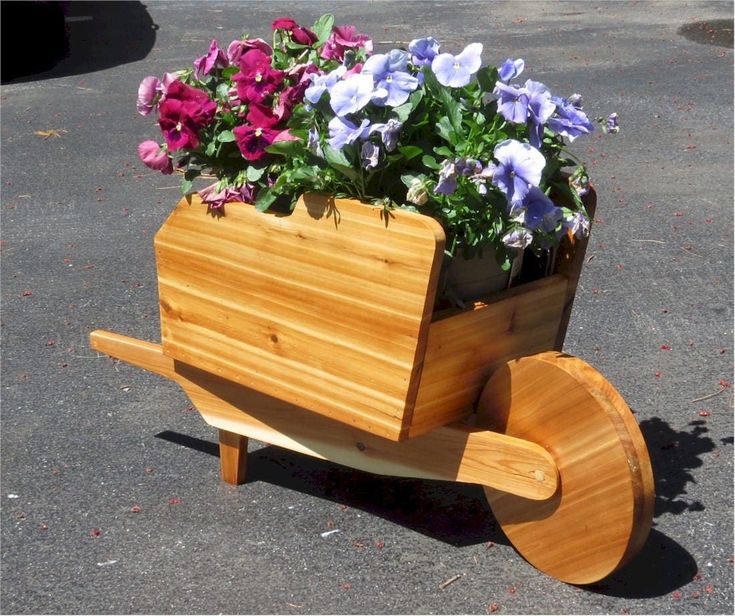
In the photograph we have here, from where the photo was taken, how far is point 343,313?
2.43 meters

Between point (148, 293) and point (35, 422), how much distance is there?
1171 mm

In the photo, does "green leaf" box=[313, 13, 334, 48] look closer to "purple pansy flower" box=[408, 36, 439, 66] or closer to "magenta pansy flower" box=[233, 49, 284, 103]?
"magenta pansy flower" box=[233, 49, 284, 103]

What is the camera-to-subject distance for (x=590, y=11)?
1114cm

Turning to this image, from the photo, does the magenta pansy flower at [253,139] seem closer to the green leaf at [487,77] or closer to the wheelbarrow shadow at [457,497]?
the green leaf at [487,77]

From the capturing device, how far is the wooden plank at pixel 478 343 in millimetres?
2426

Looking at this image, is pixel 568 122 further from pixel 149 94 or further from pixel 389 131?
pixel 149 94

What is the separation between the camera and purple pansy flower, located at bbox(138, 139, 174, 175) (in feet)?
8.71

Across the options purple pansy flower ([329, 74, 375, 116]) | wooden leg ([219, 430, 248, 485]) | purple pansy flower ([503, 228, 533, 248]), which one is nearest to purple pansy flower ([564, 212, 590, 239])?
purple pansy flower ([503, 228, 533, 248])

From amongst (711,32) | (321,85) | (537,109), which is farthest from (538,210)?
(711,32)

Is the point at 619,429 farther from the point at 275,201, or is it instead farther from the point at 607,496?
the point at 275,201

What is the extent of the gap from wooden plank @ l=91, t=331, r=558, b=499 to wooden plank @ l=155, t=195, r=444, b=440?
15cm

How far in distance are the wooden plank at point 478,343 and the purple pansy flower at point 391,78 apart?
51 cm

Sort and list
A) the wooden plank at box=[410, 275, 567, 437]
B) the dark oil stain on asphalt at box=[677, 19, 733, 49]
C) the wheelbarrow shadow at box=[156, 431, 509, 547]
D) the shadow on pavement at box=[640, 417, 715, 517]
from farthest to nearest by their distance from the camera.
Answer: the dark oil stain on asphalt at box=[677, 19, 733, 49]
the shadow on pavement at box=[640, 417, 715, 517]
the wheelbarrow shadow at box=[156, 431, 509, 547]
the wooden plank at box=[410, 275, 567, 437]

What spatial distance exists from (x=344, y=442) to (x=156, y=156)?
0.89 m
